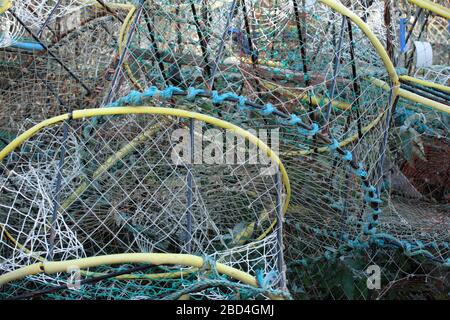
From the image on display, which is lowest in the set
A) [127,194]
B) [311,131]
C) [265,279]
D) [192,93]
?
[265,279]

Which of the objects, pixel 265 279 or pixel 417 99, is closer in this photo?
pixel 265 279

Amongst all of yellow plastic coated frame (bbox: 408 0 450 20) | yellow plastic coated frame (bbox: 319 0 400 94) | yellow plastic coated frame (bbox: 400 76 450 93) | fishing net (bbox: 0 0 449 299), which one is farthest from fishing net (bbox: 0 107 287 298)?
yellow plastic coated frame (bbox: 408 0 450 20)

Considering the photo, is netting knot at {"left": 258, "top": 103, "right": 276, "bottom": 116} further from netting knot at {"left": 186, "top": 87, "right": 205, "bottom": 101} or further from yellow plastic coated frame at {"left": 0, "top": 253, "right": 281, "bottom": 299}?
yellow plastic coated frame at {"left": 0, "top": 253, "right": 281, "bottom": 299}

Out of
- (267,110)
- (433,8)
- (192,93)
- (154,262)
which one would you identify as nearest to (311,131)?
(267,110)

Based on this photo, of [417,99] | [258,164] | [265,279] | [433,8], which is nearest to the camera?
[265,279]

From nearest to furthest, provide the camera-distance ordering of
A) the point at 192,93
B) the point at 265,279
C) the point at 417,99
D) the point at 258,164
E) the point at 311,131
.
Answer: the point at 265,279 < the point at 192,93 < the point at 311,131 < the point at 258,164 < the point at 417,99

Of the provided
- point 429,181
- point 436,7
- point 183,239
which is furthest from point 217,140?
point 429,181

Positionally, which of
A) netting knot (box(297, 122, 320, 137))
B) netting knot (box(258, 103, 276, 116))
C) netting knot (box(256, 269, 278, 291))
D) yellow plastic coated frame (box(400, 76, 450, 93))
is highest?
netting knot (box(258, 103, 276, 116))

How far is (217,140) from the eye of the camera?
2.50 m

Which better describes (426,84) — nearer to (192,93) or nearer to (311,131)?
(311,131)

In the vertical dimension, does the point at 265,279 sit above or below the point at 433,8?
below

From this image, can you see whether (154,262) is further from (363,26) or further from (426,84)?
(426,84)

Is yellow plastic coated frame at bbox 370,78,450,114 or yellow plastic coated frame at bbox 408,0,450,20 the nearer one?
yellow plastic coated frame at bbox 370,78,450,114

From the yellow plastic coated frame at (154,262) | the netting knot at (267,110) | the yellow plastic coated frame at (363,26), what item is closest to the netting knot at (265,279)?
the yellow plastic coated frame at (154,262)
